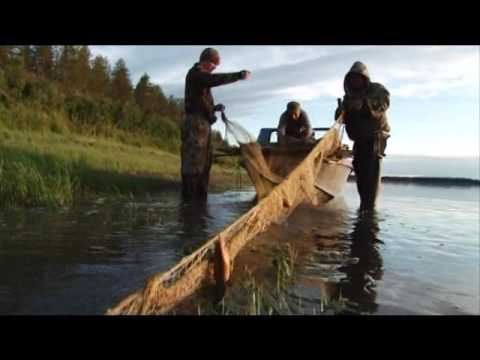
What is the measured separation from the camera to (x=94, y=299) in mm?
4336

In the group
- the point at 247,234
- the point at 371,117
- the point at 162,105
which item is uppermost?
the point at 162,105

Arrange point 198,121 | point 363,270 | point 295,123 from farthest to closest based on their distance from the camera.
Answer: point 295,123 < point 198,121 < point 363,270

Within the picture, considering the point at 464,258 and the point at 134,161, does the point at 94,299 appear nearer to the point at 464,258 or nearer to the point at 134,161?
the point at 464,258

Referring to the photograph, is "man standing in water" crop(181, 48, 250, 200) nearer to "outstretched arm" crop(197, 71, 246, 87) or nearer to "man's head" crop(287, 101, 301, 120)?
"outstretched arm" crop(197, 71, 246, 87)

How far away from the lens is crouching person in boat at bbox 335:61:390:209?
1080 cm

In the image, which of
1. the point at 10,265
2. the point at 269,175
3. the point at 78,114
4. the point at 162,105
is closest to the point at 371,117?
the point at 269,175

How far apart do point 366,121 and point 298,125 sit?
2.83 m

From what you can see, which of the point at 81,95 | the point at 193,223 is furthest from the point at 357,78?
the point at 81,95

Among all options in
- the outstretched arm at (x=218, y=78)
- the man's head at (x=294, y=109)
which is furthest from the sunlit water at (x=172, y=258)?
the man's head at (x=294, y=109)

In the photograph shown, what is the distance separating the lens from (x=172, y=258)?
5934 millimetres

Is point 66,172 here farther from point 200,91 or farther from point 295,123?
point 295,123

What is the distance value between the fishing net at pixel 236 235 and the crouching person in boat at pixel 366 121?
3.63 ft

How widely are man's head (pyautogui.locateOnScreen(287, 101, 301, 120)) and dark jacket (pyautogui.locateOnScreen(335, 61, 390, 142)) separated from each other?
→ 2.10 metres

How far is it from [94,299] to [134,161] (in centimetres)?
1394
